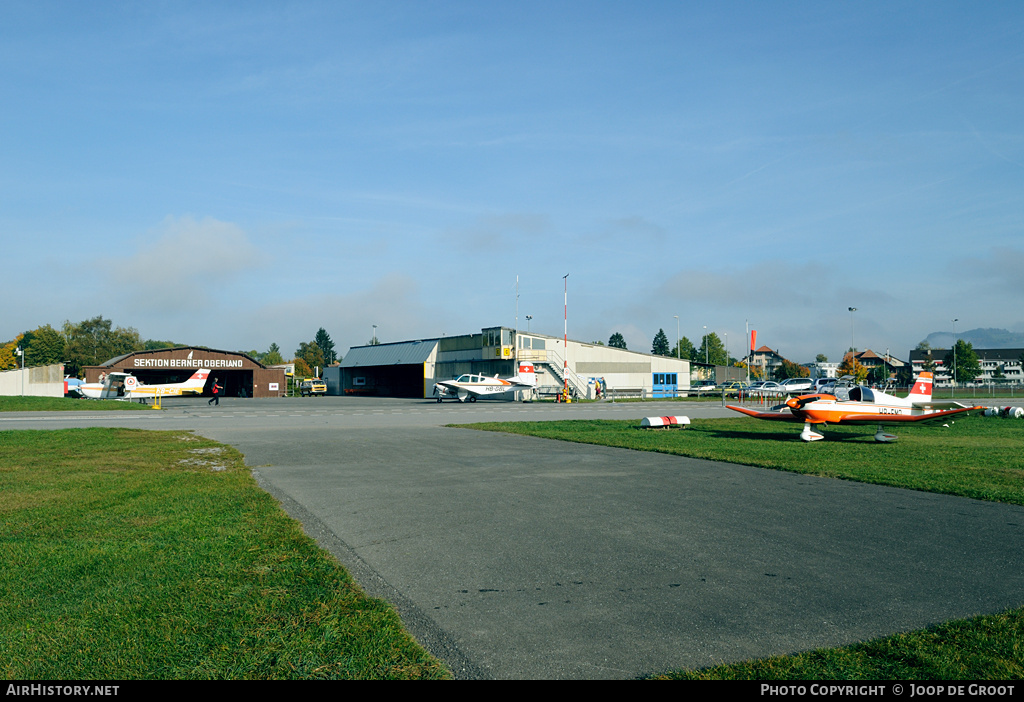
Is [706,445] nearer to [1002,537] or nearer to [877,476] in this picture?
[877,476]

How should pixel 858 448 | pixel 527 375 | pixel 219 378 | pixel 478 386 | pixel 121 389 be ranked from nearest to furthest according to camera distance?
pixel 858 448 → pixel 121 389 → pixel 478 386 → pixel 527 375 → pixel 219 378

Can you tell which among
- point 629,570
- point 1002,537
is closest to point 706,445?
point 1002,537

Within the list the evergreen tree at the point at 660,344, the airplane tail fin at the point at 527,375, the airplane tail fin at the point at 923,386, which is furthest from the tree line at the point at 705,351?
the airplane tail fin at the point at 923,386

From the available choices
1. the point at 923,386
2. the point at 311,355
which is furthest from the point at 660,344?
the point at 923,386

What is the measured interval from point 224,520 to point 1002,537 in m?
9.52

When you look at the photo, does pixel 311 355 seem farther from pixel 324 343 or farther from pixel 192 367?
pixel 192 367

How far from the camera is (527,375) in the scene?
5744 centimetres

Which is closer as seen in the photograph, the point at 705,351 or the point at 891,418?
the point at 891,418

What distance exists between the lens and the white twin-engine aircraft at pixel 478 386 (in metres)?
54.9

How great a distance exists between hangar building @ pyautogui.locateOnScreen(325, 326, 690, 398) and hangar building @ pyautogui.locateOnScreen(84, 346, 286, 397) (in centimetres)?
1197

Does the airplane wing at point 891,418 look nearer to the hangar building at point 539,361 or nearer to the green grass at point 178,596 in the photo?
the green grass at point 178,596

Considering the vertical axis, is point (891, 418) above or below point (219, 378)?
below

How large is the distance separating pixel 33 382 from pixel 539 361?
185 feet

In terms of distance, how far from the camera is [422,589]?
5.63 metres
